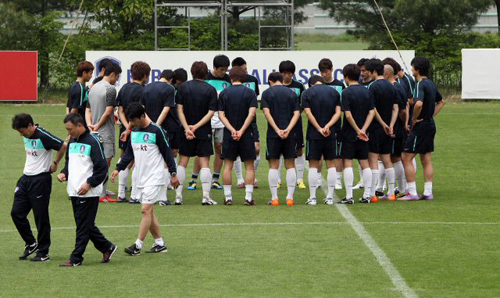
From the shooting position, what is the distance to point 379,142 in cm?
1487

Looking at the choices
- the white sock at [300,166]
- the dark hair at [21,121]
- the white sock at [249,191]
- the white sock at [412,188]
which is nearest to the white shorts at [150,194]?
the dark hair at [21,121]

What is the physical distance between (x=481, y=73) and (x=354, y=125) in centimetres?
1690

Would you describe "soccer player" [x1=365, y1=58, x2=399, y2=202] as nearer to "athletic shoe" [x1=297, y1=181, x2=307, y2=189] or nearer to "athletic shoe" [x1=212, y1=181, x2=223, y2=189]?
"athletic shoe" [x1=297, y1=181, x2=307, y2=189]

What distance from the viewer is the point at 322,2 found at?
126 ft

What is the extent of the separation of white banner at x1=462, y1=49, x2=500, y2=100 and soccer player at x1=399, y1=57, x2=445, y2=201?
1553 centimetres

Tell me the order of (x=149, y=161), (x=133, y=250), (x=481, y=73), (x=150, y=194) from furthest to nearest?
(x=481, y=73), (x=133, y=250), (x=149, y=161), (x=150, y=194)

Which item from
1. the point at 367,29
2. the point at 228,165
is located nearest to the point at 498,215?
the point at 228,165

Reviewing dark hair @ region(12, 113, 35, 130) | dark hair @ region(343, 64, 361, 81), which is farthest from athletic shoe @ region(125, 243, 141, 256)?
dark hair @ region(343, 64, 361, 81)

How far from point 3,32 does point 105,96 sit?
2108 centimetres

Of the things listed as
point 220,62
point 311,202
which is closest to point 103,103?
point 220,62

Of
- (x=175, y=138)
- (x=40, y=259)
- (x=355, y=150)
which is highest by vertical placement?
(x=175, y=138)

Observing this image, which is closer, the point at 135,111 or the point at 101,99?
the point at 135,111

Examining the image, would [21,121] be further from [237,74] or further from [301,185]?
[301,185]

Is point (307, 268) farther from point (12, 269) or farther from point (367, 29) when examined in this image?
point (367, 29)
